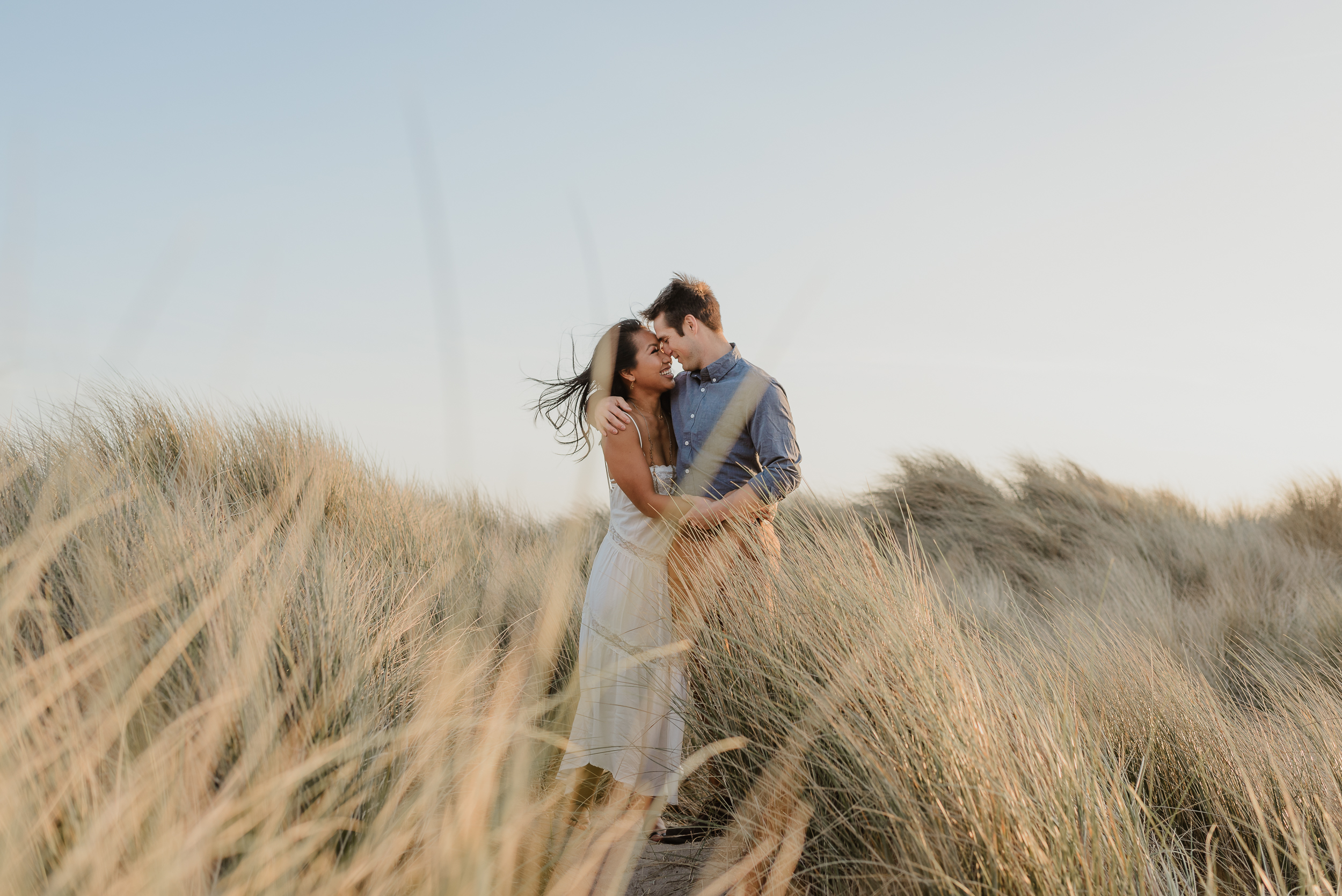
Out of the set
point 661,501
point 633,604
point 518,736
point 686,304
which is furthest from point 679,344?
point 518,736

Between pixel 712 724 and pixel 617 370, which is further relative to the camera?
pixel 617 370

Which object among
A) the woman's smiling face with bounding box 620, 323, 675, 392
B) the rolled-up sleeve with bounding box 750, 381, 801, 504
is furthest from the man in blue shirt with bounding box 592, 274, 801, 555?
the woman's smiling face with bounding box 620, 323, 675, 392

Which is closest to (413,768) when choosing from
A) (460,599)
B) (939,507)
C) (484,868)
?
(484,868)

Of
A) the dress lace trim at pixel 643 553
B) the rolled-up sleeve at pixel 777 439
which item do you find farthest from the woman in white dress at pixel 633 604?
the rolled-up sleeve at pixel 777 439

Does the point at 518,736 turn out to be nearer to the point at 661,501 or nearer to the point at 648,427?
the point at 661,501

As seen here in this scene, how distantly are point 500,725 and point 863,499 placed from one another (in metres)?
7.07

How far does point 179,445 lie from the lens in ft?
14.8

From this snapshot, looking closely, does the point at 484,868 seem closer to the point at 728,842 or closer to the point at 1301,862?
the point at 728,842

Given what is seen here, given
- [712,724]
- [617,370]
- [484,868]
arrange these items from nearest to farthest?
[484,868]
[712,724]
[617,370]

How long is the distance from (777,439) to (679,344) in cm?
63

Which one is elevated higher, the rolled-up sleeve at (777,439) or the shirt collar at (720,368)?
the shirt collar at (720,368)

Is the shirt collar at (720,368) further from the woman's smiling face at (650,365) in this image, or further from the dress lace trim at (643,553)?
the dress lace trim at (643,553)

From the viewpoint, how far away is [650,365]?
324 cm

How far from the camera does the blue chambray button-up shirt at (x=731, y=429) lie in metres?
3.18
